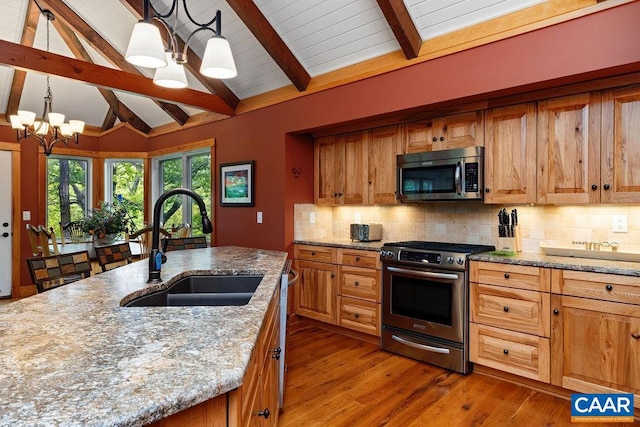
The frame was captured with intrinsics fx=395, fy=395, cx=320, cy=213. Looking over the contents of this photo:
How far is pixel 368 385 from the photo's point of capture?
275 centimetres

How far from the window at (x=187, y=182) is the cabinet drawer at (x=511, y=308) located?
365cm

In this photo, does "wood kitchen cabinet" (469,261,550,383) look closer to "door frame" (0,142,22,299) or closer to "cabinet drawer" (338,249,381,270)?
"cabinet drawer" (338,249,381,270)

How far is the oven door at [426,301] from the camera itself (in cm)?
292

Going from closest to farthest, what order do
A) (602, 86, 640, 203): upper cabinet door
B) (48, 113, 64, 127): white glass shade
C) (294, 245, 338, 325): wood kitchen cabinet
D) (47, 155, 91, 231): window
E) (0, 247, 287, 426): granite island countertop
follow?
(0, 247, 287, 426): granite island countertop, (602, 86, 640, 203): upper cabinet door, (294, 245, 338, 325): wood kitchen cabinet, (48, 113, 64, 127): white glass shade, (47, 155, 91, 231): window

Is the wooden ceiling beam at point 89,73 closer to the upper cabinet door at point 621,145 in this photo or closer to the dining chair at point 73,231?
the dining chair at point 73,231

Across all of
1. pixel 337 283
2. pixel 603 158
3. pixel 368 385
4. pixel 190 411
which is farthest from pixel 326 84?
pixel 190 411

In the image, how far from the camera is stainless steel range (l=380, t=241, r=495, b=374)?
291cm

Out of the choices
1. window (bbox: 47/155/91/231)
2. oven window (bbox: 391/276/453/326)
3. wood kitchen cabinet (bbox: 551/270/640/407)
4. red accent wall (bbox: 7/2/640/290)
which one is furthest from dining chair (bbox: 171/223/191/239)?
wood kitchen cabinet (bbox: 551/270/640/407)

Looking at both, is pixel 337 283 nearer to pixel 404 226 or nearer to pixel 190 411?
pixel 404 226

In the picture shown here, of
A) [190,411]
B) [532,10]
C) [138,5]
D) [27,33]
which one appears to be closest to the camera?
[190,411]

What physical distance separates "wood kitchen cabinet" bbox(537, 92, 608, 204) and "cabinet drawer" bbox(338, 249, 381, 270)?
54.1 inches

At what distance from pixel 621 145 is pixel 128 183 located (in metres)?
6.22

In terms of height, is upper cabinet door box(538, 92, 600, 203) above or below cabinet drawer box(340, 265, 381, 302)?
above

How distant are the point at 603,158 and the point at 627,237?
2.02 feet
